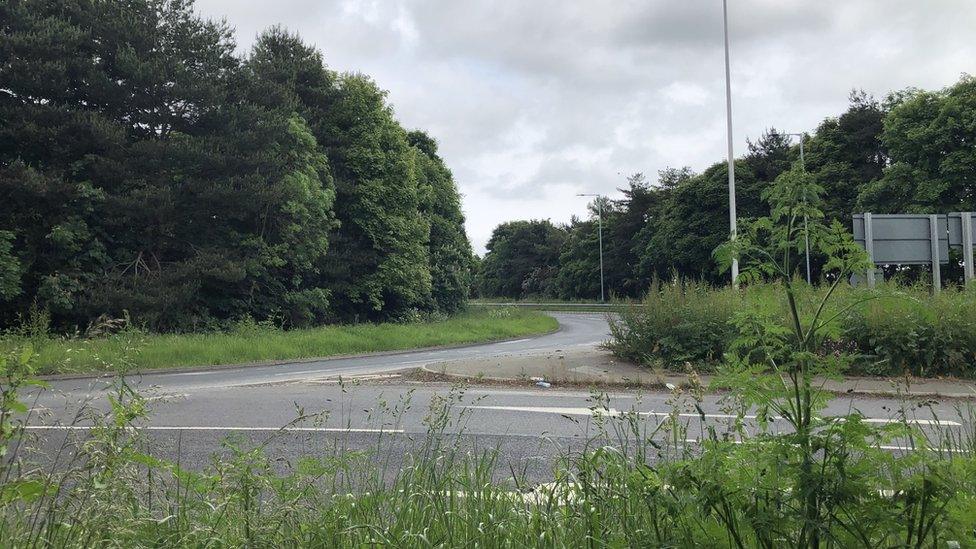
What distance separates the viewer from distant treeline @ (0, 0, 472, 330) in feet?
73.0

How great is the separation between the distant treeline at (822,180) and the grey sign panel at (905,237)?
1.76 meters

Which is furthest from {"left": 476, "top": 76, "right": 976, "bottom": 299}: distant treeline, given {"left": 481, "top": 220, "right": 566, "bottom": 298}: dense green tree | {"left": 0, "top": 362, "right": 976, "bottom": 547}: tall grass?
{"left": 0, "top": 362, "right": 976, "bottom": 547}: tall grass

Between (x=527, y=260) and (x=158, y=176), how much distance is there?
7681 cm

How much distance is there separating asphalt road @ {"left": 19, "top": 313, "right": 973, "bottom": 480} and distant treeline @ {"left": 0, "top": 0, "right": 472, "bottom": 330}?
34.0 feet

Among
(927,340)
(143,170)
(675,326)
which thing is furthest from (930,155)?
(143,170)

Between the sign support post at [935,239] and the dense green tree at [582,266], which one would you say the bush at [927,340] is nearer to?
the sign support post at [935,239]

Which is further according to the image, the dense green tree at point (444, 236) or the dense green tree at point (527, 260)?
the dense green tree at point (527, 260)

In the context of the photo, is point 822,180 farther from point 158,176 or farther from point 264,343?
Answer: point 158,176

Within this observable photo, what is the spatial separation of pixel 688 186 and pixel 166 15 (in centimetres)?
4229

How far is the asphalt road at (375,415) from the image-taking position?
19.2ft

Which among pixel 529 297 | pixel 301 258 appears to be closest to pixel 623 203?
pixel 529 297

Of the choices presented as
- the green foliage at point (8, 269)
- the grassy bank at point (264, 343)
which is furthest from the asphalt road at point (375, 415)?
the green foliage at point (8, 269)

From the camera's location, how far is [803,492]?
6.30 feet

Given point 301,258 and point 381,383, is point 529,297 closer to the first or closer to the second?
point 301,258
